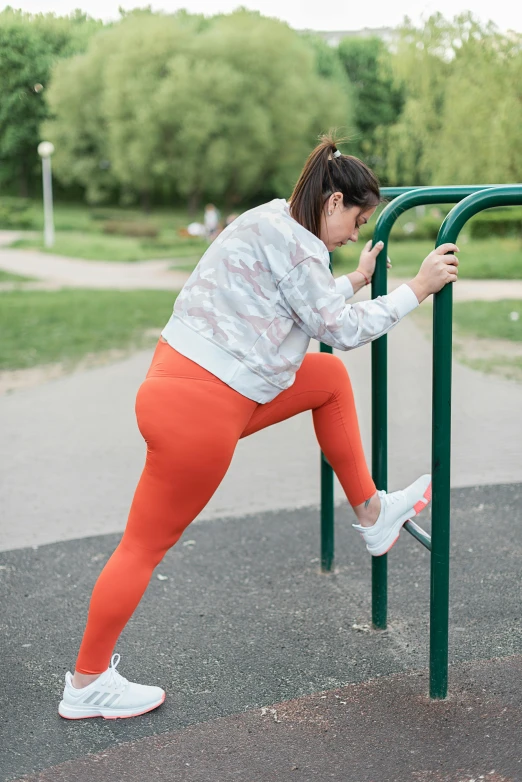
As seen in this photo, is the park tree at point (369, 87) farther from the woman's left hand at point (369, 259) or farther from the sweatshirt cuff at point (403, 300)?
the sweatshirt cuff at point (403, 300)

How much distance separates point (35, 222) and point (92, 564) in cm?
1938

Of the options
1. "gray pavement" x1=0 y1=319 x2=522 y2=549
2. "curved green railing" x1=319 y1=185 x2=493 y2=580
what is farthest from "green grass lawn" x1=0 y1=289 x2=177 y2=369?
"curved green railing" x1=319 y1=185 x2=493 y2=580

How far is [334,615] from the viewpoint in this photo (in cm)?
262

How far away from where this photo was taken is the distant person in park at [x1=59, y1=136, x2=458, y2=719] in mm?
1893

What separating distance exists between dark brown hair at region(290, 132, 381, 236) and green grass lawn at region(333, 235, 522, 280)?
9838 mm

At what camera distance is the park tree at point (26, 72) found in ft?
37.2

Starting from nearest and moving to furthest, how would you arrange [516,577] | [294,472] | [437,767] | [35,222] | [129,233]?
1. [437,767]
2. [516,577]
3. [294,472]
4. [35,222]
5. [129,233]

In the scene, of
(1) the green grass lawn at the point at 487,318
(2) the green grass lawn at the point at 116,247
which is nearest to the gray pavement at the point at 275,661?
(1) the green grass lawn at the point at 487,318

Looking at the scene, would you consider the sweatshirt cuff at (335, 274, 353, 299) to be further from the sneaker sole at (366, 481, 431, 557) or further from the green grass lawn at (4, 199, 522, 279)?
the green grass lawn at (4, 199, 522, 279)

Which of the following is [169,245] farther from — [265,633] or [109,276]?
[265,633]

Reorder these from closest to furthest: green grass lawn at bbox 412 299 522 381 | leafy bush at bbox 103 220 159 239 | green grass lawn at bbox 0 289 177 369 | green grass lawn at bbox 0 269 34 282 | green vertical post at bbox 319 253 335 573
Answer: green vertical post at bbox 319 253 335 573
green grass lawn at bbox 412 299 522 381
green grass lawn at bbox 0 289 177 369
green grass lawn at bbox 0 269 34 282
leafy bush at bbox 103 220 159 239

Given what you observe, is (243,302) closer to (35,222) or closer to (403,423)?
(403,423)

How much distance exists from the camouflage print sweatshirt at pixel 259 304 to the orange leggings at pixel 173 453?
0.05 metres

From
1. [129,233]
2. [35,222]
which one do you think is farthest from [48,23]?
[129,233]
